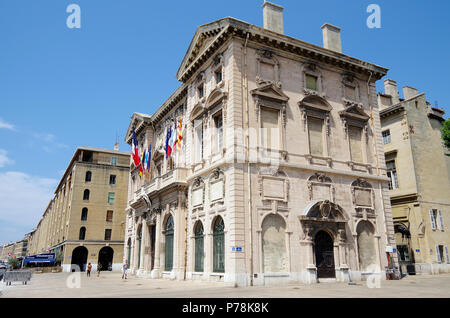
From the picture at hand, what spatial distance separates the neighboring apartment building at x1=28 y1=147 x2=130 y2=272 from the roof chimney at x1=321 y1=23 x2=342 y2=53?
44195mm

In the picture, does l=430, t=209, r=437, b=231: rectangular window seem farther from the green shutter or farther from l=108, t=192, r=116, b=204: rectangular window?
l=108, t=192, r=116, b=204: rectangular window

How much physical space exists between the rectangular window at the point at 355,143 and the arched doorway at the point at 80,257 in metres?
45.7

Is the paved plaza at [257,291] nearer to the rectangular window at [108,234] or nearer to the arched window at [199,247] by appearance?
the arched window at [199,247]

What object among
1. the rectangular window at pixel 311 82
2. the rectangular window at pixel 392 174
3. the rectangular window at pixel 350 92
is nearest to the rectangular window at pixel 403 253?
the rectangular window at pixel 392 174

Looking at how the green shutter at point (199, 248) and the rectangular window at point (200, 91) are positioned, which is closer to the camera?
the green shutter at point (199, 248)

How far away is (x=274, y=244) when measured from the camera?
828 inches

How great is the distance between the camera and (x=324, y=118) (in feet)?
82.3

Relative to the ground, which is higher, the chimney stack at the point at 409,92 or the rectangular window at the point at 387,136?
the chimney stack at the point at 409,92

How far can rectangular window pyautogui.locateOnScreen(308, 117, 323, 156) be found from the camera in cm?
2433

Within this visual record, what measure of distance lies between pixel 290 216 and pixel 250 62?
9.85m

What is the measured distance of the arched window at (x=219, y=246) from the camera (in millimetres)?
21484

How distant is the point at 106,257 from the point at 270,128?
148 ft

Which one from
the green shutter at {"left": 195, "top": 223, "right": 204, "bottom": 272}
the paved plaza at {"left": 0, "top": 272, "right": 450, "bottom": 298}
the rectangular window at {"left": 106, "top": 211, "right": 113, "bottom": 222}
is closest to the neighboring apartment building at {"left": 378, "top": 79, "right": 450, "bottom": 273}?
the paved plaza at {"left": 0, "top": 272, "right": 450, "bottom": 298}
